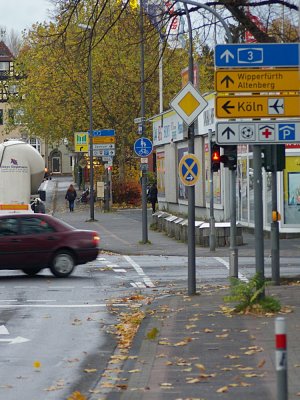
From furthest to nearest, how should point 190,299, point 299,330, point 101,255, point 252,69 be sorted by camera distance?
point 101,255, point 190,299, point 252,69, point 299,330

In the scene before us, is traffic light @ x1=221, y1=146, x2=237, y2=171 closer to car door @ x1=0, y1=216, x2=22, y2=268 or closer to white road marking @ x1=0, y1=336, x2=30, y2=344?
car door @ x1=0, y1=216, x2=22, y2=268

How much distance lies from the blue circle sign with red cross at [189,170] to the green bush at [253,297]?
4.15m

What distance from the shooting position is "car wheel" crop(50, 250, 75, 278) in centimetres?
2467

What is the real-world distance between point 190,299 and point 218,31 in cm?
472

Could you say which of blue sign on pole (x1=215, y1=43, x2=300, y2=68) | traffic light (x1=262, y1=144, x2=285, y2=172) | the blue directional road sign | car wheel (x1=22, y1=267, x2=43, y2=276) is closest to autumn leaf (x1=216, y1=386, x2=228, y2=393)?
blue sign on pole (x1=215, y1=43, x2=300, y2=68)

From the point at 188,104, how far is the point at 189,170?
69.3 inches

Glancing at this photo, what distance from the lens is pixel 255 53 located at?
16.1m

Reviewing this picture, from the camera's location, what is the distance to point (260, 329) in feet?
46.7

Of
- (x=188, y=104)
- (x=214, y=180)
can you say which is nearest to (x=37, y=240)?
(x=188, y=104)

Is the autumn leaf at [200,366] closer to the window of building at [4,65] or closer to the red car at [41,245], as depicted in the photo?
the red car at [41,245]

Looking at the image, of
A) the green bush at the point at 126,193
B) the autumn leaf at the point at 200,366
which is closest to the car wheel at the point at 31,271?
the autumn leaf at the point at 200,366

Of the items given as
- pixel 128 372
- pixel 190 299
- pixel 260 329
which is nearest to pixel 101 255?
pixel 190 299

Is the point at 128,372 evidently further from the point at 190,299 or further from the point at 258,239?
the point at 190,299

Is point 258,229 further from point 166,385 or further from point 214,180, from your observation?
point 214,180
